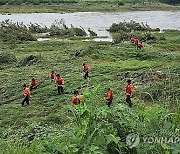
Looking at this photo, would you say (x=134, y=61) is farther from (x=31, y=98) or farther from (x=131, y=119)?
(x=131, y=119)

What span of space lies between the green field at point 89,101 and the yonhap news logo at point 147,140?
0.14 feet

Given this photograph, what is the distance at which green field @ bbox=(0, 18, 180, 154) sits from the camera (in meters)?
4.66

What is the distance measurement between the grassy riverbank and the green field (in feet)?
128

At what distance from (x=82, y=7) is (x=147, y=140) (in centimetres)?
8802

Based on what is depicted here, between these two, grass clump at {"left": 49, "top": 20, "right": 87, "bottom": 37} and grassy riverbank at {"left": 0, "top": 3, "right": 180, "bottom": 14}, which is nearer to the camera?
grass clump at {"left": 49, "top": 20, "right": 87, "bottom": 37}

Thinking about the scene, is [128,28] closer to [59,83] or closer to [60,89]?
[60,89]

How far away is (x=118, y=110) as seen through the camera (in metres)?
4.93

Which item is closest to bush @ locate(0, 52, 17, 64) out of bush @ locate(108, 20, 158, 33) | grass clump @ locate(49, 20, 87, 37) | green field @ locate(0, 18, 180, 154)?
green field @ locate(0, 18, 180, 154)

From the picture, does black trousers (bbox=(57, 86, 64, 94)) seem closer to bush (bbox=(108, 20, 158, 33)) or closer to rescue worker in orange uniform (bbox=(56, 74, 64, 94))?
rescue worker in orange uniform (bbox=(56, 74, 64, 94))

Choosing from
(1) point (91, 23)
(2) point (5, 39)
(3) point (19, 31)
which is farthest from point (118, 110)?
(1) point (91, 23)

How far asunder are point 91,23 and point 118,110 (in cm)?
5980

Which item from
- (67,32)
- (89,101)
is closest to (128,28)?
(67,32)

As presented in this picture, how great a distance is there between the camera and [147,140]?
4605 mm

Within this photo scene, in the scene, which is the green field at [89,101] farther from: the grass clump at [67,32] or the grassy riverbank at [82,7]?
the grassy riverbank at [82,7]
